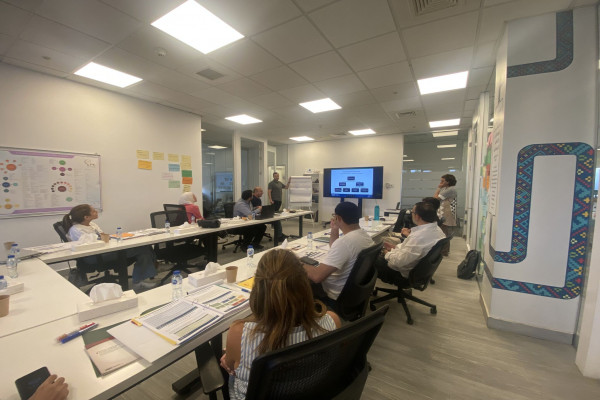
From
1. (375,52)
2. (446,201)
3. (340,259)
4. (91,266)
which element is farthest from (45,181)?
(446,201)

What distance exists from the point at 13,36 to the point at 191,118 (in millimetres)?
2745

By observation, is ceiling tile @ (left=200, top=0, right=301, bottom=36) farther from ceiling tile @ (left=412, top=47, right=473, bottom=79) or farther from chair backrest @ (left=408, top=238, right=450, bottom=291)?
chair backrest @ (left=408, top=238, right=450, bottom=291)

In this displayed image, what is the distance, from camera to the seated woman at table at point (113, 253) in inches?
101

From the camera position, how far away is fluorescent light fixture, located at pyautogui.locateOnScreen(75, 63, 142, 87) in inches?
125

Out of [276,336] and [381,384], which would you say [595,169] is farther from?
[276,336]

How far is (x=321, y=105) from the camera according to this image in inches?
177

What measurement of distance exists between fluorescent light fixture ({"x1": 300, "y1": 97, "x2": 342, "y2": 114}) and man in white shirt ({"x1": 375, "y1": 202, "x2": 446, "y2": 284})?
267cm

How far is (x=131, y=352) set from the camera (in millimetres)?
968

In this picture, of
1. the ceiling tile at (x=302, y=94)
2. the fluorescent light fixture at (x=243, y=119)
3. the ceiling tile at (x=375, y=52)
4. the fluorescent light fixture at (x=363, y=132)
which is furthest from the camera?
the fluorescent light fixture at (x=363, y=132)

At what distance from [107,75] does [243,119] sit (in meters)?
2.58

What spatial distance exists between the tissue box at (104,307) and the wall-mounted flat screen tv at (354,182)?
21.5 feet

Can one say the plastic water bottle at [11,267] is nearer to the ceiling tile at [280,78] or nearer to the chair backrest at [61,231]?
the chair backrest at [61,231]

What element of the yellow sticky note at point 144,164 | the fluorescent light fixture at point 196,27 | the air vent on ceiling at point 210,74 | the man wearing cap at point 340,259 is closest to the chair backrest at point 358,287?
the man wearing cap at point 340,259

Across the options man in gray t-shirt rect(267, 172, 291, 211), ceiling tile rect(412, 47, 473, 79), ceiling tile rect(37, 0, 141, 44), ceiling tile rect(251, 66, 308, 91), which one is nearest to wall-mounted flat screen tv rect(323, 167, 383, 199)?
man in gray t-shirt rect(267, 172, 291, 211)
